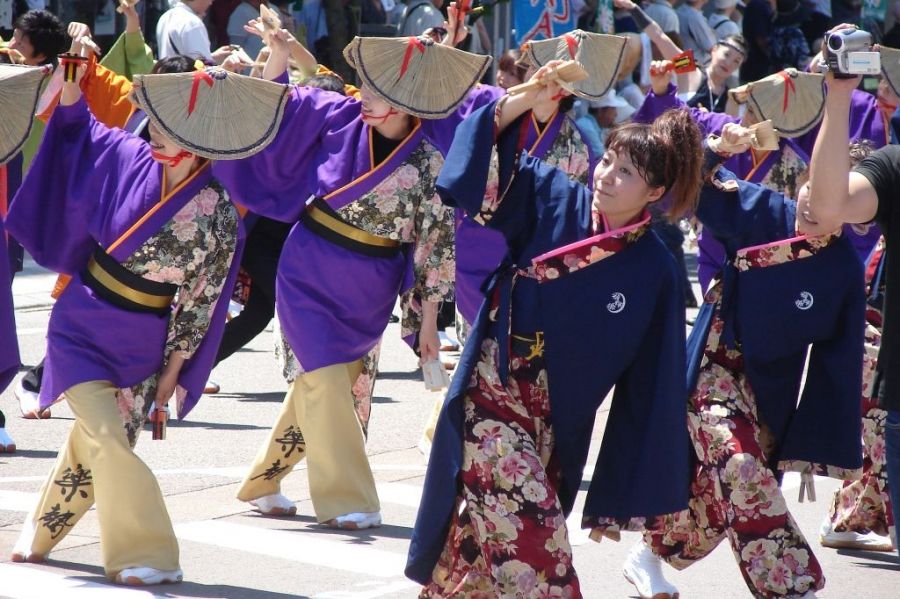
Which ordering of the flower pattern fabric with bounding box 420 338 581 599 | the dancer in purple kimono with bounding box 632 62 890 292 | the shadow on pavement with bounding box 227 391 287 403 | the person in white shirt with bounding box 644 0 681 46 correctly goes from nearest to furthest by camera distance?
the flower pattern fabric with bounding box 420 338 581 599 → the dancer in purple kimono with bounding box 632 62 890 292 → the shadow on pavement with bounding box 227 391 287 403 → the person in white shirt with bounding box 644 0 681 46

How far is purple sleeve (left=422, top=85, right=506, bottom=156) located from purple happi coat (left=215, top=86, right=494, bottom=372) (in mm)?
19

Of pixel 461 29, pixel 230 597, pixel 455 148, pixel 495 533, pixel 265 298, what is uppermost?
pixel 461 29

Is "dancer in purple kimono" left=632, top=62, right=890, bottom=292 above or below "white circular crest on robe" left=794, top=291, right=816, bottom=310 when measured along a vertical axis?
above

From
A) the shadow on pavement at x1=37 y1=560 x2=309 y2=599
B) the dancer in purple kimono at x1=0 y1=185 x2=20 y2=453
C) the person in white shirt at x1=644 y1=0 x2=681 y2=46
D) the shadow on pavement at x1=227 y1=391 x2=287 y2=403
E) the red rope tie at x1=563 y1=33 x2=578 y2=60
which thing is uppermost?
the person in white shirt at x1=644 y1=0 x2=681 y2=46

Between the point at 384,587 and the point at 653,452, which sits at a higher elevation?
the point at 653,452

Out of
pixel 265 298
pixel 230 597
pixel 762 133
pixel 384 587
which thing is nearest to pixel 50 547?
pixel 230 597

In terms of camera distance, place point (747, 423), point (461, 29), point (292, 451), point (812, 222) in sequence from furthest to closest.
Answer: point (461, 29), point (292, 451), point (747, 423), point (812, 222)

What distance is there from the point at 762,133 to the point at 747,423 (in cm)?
90

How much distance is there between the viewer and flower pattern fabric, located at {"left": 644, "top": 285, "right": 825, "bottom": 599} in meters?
4.35

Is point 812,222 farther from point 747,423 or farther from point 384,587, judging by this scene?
point 384,587

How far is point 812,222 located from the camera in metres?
3.76

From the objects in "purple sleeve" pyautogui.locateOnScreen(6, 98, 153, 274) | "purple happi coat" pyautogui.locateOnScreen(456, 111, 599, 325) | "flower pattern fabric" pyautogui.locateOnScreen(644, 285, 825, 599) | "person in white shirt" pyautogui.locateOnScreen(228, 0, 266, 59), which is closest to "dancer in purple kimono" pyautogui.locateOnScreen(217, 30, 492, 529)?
"purple happi coat" pyautogui.locateOnScreen(456, 111, 599, 325)

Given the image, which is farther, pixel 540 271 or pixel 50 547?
pixel 50 547

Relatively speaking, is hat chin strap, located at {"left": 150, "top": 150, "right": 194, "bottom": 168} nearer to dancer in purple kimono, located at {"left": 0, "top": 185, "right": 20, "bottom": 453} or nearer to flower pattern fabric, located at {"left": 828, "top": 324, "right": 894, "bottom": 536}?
dancer in purple kimono, located at {"left": 0, "top": 185, "right": 20, "bottom": 453}
